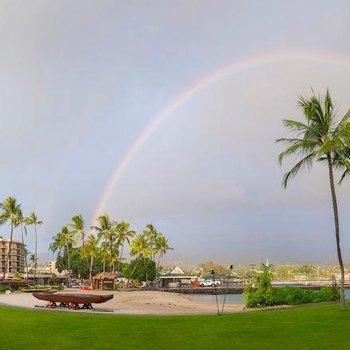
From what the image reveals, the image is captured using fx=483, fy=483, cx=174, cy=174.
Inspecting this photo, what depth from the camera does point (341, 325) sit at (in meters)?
18.5

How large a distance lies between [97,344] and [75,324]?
18.6ft

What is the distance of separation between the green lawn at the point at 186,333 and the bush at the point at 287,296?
13259mm

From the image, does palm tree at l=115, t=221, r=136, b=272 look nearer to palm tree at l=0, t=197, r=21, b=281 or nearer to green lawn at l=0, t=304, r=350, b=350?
palm tree at l=0, t=197, r=21, b=281

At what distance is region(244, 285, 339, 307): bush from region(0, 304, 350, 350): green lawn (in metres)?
13.3

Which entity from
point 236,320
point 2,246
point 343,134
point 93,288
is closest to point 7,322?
point 236,320

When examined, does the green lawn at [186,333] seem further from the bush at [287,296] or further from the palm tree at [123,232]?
the palm tree at [123,232]

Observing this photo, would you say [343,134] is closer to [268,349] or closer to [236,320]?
[236,320]

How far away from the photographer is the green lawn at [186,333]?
15.5m

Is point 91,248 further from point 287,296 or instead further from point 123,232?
point 287,296

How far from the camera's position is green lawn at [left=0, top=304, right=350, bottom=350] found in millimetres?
15547

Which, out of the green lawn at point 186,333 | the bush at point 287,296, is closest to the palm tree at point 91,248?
the bush at point 287,296

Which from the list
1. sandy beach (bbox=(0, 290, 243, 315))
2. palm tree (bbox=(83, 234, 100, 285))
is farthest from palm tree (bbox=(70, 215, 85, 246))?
sandy beach (bbox=(0, 290, 243, 315))

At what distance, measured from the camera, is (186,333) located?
18.1 meters

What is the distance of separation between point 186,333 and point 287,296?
20.8 meters
